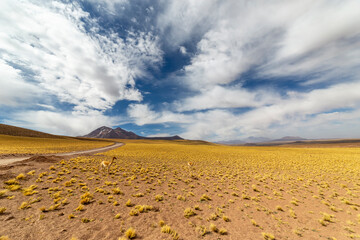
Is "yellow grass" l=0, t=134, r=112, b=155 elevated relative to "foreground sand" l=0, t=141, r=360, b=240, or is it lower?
elevated

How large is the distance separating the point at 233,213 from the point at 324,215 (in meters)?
5.67

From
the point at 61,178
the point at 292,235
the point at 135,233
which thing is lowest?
the point at 292,235

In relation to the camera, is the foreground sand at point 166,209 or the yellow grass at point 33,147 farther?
the yellow grass at point 33,147

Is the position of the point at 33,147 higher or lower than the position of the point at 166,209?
higher

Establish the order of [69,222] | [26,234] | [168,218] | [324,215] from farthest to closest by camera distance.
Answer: [324,215] < [168,218] < [69,222] < [26,234]

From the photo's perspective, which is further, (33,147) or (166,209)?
(33,147)

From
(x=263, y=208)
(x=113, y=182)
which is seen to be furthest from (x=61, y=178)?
(x=263, y=208)

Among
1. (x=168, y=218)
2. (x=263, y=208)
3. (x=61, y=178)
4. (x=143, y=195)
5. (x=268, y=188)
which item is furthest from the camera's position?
(x=268, y=188)

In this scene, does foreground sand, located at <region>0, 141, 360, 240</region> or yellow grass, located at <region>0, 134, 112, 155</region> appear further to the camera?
yellow grass, located at <region>0, 134, 112, 155</region>

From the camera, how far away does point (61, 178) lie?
435 inches

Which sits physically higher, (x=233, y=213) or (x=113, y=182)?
(x=113, y=182)

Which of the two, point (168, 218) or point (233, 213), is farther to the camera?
point (233, 213)

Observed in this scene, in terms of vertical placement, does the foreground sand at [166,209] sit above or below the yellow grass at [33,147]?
below

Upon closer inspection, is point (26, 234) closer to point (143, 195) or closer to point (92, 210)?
point (92, 210)
